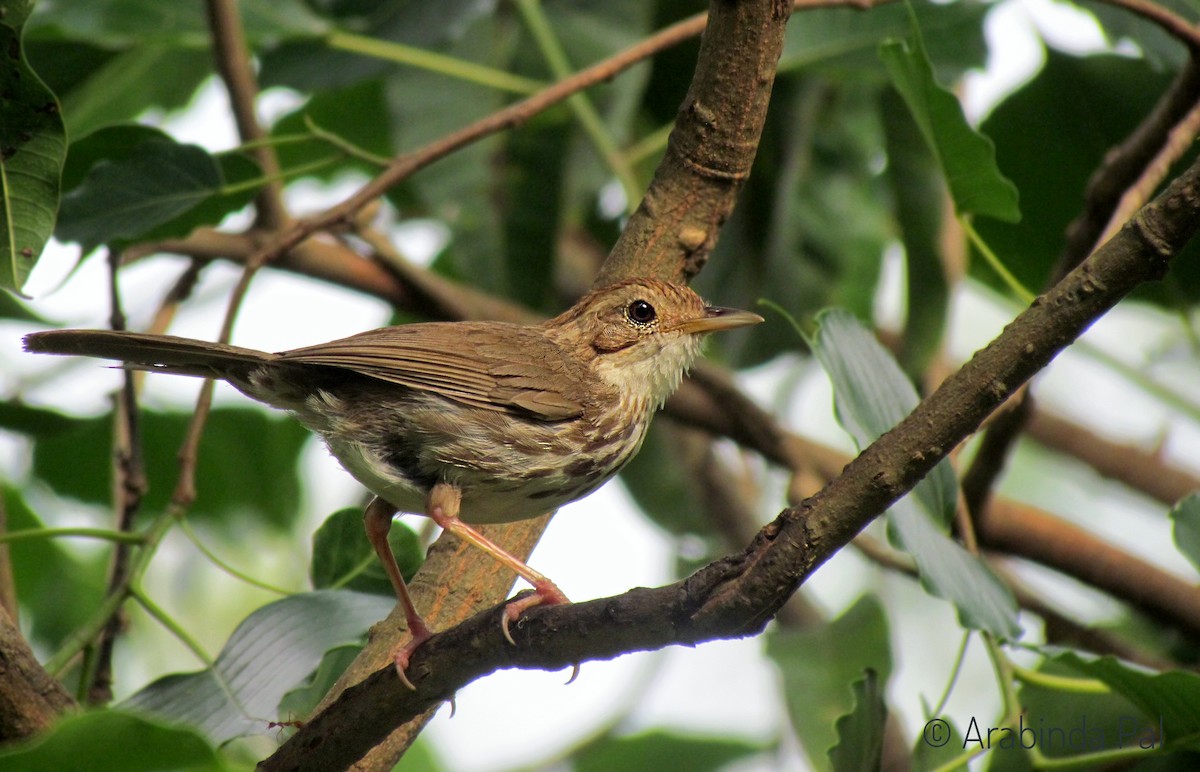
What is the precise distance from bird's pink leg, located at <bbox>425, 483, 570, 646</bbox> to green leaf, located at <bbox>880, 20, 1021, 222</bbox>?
5.77 feet

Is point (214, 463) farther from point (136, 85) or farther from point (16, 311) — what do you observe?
point (136, 85)

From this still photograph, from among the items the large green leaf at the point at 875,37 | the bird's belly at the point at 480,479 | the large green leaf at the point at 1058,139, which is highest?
the large green leaf at the point at 875,37

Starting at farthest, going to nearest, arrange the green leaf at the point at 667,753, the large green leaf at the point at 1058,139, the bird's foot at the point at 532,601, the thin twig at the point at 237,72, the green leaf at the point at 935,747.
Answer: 1. the large green leaf at the point at 1058,139
2. the green leaf at the point at 667,753
3. the thin twig at the point at 237,72
4. the green leaf at the point at 935,747
5. the bird's foot at the point at 532,601

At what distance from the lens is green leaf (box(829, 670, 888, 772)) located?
125 inches

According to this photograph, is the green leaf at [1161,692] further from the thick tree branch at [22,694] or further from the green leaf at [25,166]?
the green leaf at [25,166]

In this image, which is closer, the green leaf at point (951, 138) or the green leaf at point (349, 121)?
the green leaf at point (951, 138)

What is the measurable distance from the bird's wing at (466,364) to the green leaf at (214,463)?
6.35ft

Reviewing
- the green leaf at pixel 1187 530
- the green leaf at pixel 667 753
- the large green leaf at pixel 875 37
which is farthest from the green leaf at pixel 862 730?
the large green leaf at pixel 875 37

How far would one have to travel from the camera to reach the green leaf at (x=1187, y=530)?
336 cm

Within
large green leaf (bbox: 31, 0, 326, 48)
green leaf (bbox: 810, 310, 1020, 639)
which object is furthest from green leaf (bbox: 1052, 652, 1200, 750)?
large green leaf (bbox: 31, 0, 326, 48)

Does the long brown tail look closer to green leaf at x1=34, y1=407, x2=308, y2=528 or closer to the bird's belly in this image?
the bird's belly

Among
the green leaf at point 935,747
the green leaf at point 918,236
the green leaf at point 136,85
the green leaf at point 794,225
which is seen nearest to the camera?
the green leaf at point 935,747

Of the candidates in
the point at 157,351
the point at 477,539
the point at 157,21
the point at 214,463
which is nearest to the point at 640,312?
the point at 477,539

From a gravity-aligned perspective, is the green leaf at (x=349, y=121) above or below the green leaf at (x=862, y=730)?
above
